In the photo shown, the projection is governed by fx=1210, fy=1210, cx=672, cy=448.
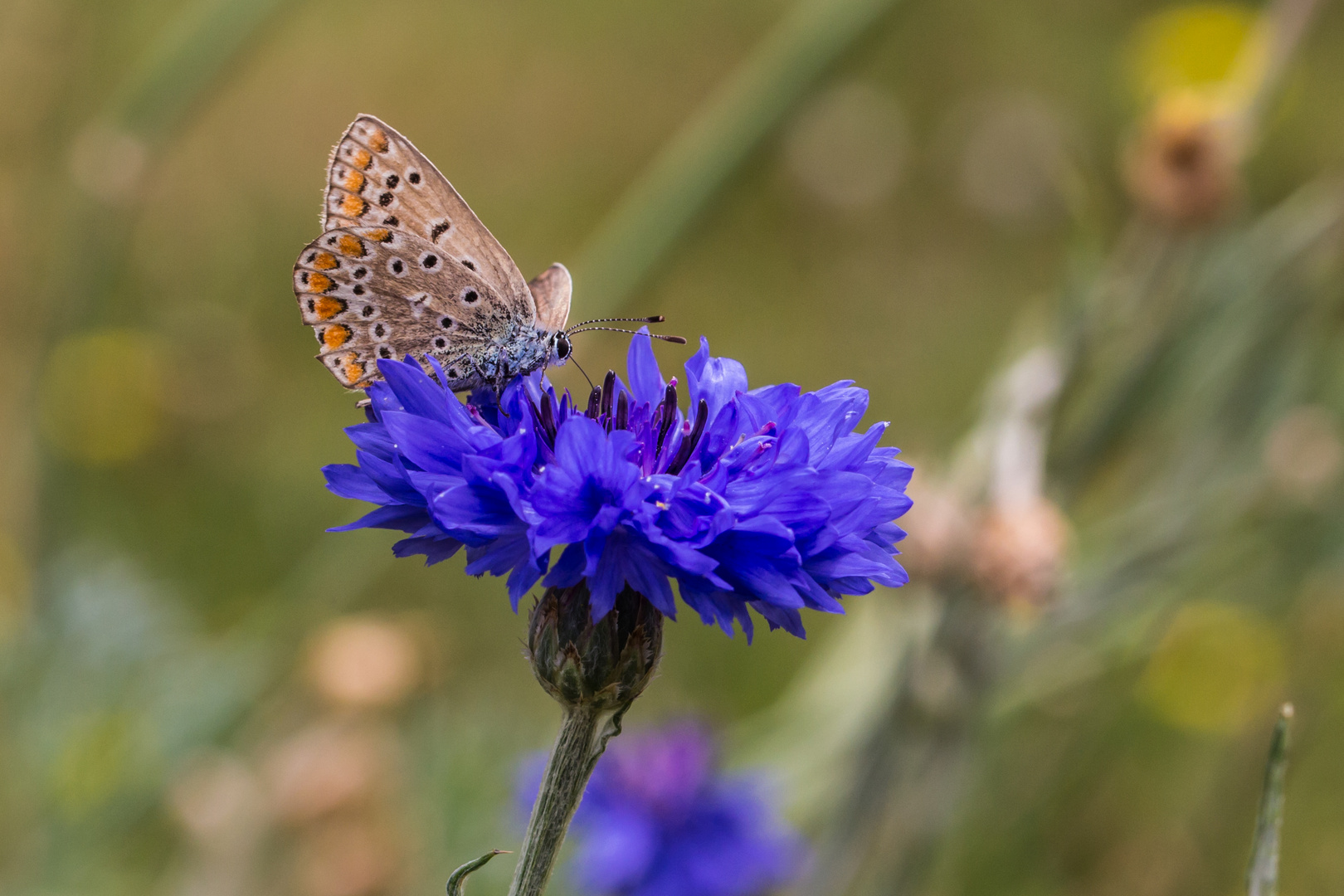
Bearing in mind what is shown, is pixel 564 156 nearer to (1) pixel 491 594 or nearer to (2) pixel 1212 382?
(1) pixel 491 594

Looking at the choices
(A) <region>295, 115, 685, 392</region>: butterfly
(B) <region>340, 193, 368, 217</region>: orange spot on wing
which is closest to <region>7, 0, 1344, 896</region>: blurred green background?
(A) <region>295, 115, 685, 392</region>: butterfly

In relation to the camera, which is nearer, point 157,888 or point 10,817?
point 10,817

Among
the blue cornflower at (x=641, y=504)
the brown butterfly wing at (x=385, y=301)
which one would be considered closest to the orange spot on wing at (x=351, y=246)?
the brown butterfly wing at (x=385, y=301)

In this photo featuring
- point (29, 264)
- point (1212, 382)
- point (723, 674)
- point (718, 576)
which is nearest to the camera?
point (718, 576)

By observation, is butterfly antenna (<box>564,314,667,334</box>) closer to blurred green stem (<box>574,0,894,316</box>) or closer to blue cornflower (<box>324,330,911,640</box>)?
blue cornflower (<box>324,330,911,640</box>)

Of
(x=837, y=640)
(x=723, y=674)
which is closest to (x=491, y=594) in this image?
(x=723, y=674)

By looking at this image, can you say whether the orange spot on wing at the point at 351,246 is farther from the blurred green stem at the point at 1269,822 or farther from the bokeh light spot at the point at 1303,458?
the bokeh light spot at the point at 1303,458
